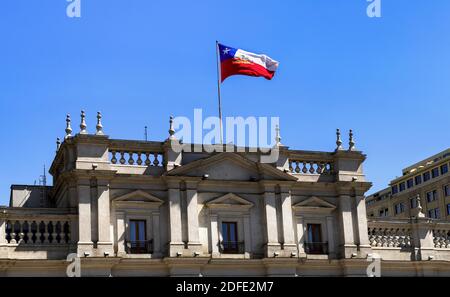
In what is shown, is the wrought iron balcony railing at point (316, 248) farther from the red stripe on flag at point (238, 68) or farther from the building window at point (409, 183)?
the building window at point (409, 183)

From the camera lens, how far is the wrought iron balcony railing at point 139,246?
115ft

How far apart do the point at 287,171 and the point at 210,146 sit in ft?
12.9

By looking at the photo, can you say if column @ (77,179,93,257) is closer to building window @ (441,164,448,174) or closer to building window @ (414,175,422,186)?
building window @ (441,164,448,174)

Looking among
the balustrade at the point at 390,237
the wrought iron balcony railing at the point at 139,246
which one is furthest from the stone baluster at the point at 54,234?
the balustrade at the point at 390,237

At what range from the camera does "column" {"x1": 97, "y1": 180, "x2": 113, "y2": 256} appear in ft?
112

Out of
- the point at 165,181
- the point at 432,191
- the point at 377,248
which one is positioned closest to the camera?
the point at 165,181

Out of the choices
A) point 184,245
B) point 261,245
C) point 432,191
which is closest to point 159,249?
point 184,245

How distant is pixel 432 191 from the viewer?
96812 millimetres

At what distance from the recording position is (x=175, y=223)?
117 ft

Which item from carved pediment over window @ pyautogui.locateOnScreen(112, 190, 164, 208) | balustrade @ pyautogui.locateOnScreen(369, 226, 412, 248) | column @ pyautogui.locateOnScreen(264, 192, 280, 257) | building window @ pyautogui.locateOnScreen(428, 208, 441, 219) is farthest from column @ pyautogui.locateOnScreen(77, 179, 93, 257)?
building window @ pyautogui.locateOnScreen(428, 208, 441, 219)

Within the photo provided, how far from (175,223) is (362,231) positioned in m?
9.35

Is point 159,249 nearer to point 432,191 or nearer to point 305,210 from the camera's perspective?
point 305,210

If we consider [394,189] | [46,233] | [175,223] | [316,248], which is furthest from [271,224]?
[394,189]
